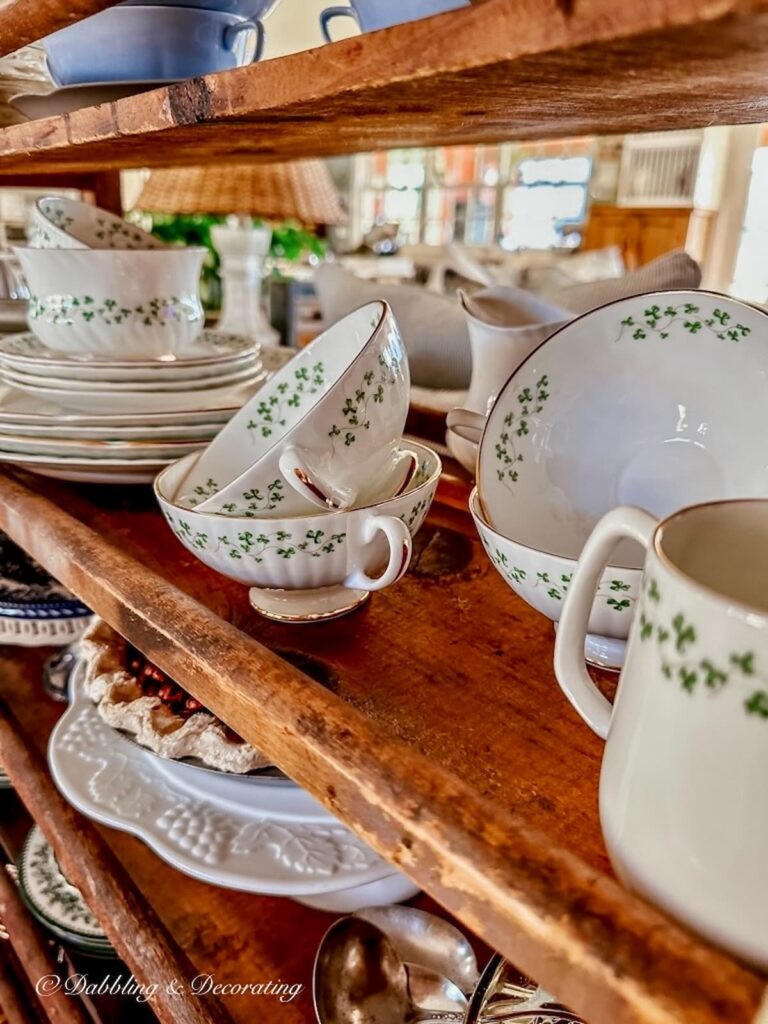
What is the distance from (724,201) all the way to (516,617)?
19.6ft

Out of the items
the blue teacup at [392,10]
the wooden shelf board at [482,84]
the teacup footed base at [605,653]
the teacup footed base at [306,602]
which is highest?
the blue teacup at [392,10]

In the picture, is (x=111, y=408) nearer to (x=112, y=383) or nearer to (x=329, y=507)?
(x=112, y=383)

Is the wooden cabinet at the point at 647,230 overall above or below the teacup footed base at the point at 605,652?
below

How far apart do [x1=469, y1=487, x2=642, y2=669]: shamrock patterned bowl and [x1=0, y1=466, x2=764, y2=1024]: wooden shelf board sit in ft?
0.11

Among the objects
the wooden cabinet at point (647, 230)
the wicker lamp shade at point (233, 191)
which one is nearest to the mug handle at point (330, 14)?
the wicker lamp shade at point (233, 191)

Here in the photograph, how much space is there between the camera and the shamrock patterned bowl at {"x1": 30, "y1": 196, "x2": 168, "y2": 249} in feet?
2.15

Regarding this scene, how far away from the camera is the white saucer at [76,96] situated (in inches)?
21.6

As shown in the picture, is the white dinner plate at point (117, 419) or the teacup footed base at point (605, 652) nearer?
the teacup footed base at point (605, 652)

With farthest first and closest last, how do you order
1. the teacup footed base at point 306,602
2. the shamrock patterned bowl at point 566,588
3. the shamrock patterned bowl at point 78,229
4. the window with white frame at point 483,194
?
the window with white frame at point 483,194 → the shamrock patterned bowl at point 78,229 → the teacup footed base at point 306,602 → the shamrock patterned bowl at point 566,588

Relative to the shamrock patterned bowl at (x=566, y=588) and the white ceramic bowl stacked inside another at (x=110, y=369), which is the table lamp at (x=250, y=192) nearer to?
the white ceramic bowl stacked inside another at (x=110, y=369)

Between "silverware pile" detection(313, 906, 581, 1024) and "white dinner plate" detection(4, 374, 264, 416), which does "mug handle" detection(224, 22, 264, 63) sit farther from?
"silverware pile" detection(313, 906, 581, 1024)

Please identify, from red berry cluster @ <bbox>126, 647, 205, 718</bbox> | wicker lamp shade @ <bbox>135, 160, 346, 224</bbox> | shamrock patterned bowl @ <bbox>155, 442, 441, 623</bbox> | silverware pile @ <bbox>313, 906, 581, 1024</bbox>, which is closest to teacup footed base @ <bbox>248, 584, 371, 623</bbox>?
shamrock patterned bowl @ <bbox>155, 442, 441, 623</bbox>

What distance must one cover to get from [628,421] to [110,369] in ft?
1.26

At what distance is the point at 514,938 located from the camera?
0.22 metres
